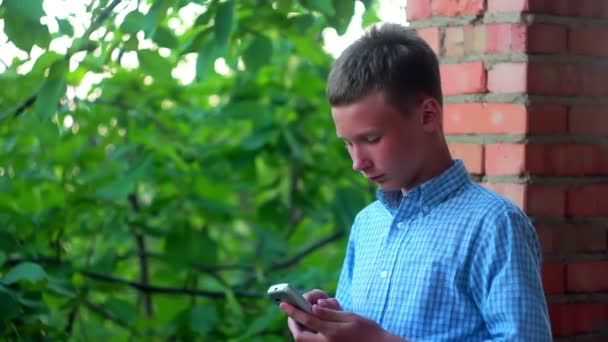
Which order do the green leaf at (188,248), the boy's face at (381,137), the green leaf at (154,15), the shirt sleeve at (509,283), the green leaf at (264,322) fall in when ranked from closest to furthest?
the shirt sleeve at (509,283), the boy's face at (381,137), the green leaf at (154,15), the green leaf at (264,322), the green leaf at (188,248)

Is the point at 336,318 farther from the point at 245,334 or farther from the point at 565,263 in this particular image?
the point at 245,334

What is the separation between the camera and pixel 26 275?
2701 mm

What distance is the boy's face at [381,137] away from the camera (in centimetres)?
190

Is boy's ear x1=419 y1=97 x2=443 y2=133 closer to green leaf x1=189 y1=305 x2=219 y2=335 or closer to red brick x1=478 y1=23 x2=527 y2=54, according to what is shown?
red brick x1=478 y1=23 x2=527 y2=54

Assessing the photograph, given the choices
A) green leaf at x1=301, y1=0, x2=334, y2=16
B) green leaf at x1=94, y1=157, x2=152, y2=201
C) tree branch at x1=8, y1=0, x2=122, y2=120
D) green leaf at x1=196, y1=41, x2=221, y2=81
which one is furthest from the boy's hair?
green leaf at x1=94, y1=157, x2=152, y2=201

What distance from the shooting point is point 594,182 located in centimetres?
249

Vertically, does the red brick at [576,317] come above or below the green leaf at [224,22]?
below

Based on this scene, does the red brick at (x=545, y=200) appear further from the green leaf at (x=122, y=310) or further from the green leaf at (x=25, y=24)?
the green leaf at (x=122, y=310)

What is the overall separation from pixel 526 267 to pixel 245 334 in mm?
1876

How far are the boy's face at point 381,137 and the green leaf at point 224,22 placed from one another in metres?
1.11

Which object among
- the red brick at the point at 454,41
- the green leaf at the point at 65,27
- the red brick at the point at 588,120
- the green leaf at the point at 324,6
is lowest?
the red brick at the point at 588,120

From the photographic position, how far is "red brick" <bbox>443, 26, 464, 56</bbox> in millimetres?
2555

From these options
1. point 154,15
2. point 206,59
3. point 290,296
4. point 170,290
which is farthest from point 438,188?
point 170,290

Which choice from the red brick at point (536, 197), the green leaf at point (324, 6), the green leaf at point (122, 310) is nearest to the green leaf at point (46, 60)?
the green leaf at point (324, 6)
